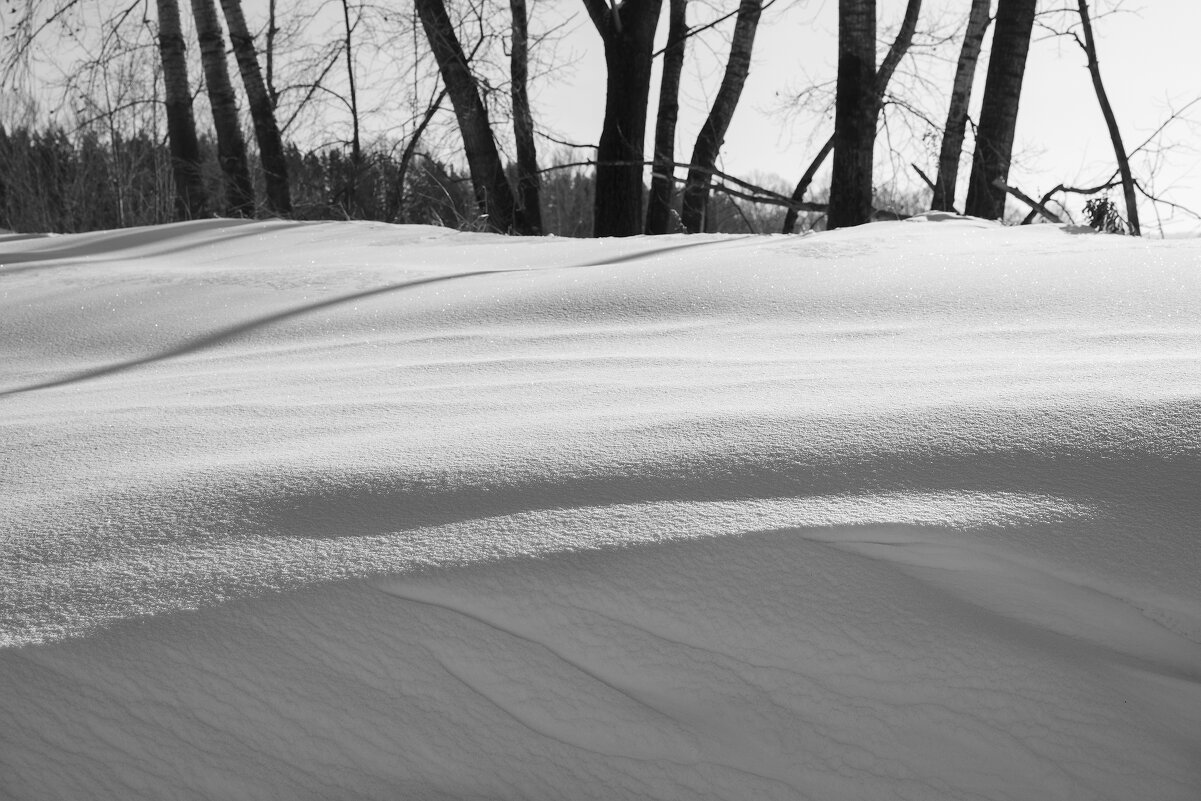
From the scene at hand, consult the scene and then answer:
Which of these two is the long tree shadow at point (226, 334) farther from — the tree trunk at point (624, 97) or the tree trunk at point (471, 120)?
the tree trunk at point (471, 120)

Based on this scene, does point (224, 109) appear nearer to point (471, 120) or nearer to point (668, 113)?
point (471, 120)

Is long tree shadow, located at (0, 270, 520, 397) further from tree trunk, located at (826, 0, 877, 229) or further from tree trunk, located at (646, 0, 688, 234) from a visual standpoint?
tree trunk, located at (646, 0, 688, 234)

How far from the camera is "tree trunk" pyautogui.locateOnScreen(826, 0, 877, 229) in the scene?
4738 millimetres

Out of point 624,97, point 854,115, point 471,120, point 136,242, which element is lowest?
point 136,242

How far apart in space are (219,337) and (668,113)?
5.49m

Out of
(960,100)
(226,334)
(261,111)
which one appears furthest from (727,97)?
(226,334)

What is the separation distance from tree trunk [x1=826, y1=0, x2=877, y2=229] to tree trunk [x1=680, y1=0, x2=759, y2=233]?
6.42 ft

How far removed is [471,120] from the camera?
6367 millimetres

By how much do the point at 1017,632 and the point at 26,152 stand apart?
1081cm

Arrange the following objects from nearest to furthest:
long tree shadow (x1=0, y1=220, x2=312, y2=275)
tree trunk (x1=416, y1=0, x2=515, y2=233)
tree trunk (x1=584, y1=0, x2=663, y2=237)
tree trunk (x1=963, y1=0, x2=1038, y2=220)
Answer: long tree shadow (x1=0, y1=220, x2=312, y2=275) < tree trunk (x1=963, y1=0, x2=1038, y2=220) < tree trunk (x1=584, y1=0, x2=663, y2=237) < tree trunk (x1=416, y1=0, x2=515, y2=233)

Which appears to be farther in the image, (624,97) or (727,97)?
(727,97)

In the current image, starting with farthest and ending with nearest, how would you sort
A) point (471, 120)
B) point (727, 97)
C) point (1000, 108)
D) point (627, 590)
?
point (727, 97)
point (471, 120)
point (1000, 108)
point (627, 590)

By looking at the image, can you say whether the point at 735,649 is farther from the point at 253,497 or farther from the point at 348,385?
the point at 348,385

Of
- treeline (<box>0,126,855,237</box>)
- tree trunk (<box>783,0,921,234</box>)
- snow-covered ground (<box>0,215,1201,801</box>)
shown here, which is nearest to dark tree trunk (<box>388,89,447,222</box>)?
treeline (<box>0,126,855,237</box>)
